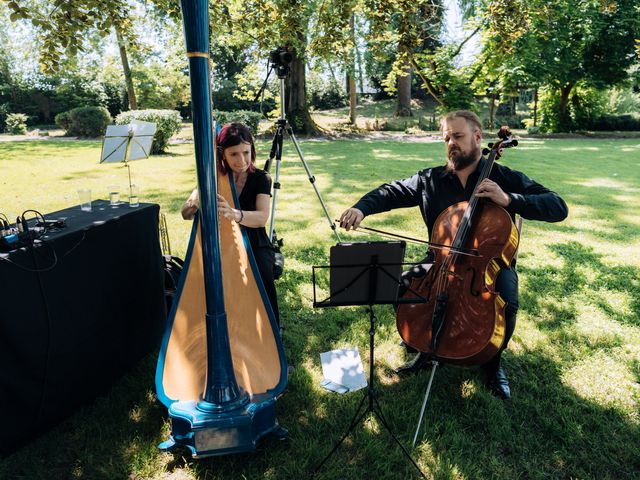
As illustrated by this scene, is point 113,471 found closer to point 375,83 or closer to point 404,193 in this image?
point 404,193

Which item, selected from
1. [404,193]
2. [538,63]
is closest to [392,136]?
[538,63]

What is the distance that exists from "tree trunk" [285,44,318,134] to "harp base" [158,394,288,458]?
595 inches

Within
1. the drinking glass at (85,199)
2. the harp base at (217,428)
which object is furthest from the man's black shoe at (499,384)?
the drinking glass at (85,199)

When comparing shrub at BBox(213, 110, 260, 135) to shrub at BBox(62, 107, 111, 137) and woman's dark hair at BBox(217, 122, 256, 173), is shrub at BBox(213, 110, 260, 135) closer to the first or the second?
shrub at BBox(62, 107, 111, 137)

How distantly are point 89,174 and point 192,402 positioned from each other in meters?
8.67

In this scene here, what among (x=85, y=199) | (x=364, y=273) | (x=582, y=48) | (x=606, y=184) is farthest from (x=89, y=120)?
(x=582, y=48)

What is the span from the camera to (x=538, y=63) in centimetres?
1827

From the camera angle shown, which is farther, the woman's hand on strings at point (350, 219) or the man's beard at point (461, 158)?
the man's beard at point (461, 158)

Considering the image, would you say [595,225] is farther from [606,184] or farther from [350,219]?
[350,219]

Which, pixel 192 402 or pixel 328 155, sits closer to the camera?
pixel 192 402

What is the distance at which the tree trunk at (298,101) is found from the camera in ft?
52.6

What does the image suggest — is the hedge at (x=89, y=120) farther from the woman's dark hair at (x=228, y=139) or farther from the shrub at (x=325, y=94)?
the woman's dark hair at (x=228, y=139)

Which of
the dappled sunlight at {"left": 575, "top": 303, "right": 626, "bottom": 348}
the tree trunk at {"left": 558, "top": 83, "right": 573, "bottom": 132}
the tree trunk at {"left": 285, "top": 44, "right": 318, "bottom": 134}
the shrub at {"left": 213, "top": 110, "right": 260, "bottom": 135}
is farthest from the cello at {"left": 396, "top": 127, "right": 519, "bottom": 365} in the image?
the tree trunk at {"left": 558, "top": 83, "right": 573, "bottom": 132}

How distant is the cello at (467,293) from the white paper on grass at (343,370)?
1.57ft
